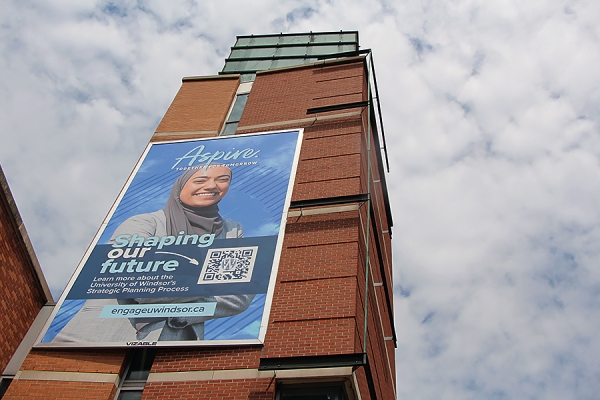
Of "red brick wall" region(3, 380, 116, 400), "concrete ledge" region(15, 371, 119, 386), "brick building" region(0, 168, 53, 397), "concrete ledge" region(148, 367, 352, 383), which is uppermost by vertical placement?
"brick building" region(0, 168, 53, 397)

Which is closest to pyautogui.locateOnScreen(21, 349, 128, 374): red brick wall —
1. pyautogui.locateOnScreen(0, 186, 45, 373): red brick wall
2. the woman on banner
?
the woman on banner

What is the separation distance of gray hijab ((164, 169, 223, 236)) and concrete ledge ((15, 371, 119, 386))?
3998mm

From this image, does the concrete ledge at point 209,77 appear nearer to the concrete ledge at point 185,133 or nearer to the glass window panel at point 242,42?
the concrete ledge at point 185,133

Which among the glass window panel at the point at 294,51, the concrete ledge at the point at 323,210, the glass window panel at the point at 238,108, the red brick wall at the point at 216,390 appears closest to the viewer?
the red brick wall at the point at 216,390

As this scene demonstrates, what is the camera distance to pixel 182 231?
46.0 feet

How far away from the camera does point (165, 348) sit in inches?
444

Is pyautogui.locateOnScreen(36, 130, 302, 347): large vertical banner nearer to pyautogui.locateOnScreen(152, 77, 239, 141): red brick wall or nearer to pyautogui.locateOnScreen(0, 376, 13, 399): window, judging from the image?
pyautogui.locateOnScreen(0, 376, 13, 399): window

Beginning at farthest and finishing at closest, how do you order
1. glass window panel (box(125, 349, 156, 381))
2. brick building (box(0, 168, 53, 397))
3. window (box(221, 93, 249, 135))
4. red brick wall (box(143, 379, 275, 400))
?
window (box(221, 93, 249, 135)) < brick building (box(0, 168, 53, 397)) < glass window panel (box(125, 349, 156, 381)) < red brick wall (box(143, 379, 275, 400))

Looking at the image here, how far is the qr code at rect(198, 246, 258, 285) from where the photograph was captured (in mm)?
12328

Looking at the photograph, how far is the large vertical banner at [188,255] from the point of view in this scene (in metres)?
11.5

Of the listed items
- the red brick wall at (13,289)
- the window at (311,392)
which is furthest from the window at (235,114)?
the window at (311,392)

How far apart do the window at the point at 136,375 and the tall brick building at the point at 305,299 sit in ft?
0.07

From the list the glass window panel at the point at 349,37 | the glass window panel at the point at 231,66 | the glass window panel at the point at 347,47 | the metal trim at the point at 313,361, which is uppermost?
the glass window panel at the point at 349,37

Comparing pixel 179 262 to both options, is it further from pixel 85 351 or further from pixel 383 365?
pixel 383 365
